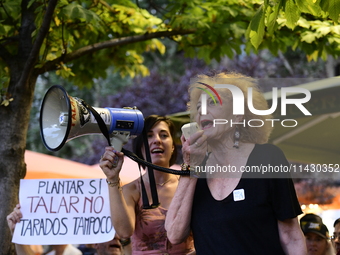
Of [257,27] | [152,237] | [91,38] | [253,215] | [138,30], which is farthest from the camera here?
[91,38]

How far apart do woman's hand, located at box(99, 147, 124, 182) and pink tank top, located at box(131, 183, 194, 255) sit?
0.66 m

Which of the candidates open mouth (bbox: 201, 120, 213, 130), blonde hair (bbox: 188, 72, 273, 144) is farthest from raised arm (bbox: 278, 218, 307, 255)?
open mouth (bbox: 201, 120, 213, 130)

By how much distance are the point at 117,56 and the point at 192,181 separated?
3.51 metres

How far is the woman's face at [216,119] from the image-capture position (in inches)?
104

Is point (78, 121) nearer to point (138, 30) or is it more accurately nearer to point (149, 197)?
point (149, 197)

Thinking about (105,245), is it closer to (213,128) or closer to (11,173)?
(11,173)

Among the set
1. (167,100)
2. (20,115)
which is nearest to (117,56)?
(20,115)

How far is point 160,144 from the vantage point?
3.61 meters

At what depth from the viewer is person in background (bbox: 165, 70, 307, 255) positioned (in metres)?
2.48

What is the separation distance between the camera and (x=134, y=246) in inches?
133

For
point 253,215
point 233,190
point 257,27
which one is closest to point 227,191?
point 233,190

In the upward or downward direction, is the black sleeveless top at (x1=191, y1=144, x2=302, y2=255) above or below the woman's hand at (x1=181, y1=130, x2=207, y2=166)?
below

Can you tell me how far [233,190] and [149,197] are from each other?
3.41 feet

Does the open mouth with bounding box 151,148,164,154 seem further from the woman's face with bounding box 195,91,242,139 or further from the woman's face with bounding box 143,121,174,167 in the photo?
the woman's face with bounding box 195,91,242,139
